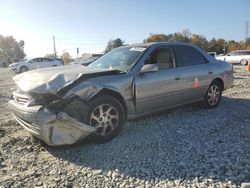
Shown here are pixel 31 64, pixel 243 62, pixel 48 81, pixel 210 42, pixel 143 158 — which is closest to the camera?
pixel 143 158

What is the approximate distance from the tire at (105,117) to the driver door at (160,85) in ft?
1.68

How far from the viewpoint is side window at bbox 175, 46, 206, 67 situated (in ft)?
20.0

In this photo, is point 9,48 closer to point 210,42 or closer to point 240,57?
point 210,42

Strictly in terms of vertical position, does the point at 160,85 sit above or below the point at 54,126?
above

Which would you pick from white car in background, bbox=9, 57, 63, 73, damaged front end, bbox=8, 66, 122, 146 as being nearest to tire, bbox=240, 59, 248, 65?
white car in background, bbox=9, 57, 63, 73

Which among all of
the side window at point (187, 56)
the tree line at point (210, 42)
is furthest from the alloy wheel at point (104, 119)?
the tree line at point (210, 42)

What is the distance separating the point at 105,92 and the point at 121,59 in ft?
3.75

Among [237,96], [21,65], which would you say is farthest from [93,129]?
[21,65]

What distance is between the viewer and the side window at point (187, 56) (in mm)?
6109

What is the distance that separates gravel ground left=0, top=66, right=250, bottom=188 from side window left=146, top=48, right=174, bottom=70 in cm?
109

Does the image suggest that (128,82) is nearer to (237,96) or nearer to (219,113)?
(219,113)

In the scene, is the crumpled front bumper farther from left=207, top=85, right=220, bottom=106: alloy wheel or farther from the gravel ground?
left=207, top=85, right=220, bottom=106: alloy wheel

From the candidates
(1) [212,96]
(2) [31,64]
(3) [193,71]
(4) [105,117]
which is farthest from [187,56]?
(2) [31,64]

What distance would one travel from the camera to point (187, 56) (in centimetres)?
632
